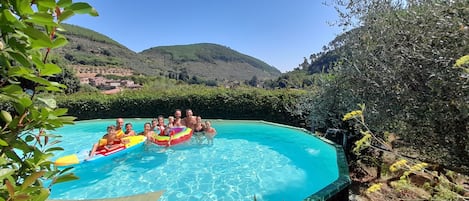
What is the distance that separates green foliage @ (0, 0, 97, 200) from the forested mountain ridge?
2769 inches

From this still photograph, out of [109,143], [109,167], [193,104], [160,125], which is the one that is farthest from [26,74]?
[193,104]

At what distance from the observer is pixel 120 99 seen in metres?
17.6

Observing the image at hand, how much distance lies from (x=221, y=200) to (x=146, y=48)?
412 feet

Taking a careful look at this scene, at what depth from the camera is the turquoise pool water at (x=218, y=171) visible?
22.7ft

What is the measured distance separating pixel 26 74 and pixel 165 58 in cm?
10919

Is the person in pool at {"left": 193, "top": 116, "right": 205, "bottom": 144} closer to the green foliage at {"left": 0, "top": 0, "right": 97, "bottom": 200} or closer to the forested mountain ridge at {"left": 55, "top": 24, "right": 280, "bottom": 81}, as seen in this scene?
the green foliage at {"left": 0, "top": 0, "right": 97, "bottom": 200}

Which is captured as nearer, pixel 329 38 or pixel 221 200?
pixel 221 200

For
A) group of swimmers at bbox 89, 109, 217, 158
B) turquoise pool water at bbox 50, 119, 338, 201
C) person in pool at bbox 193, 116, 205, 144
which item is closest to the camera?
turquoise pool water at bbox 50, 119, 338, 201

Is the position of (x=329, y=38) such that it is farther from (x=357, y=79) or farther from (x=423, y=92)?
(x=423, y=92)

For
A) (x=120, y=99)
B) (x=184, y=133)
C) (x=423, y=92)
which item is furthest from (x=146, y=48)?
(x=423, y=92)

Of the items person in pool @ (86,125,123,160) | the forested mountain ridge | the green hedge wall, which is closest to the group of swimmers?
person in pool @ (86,125,123,160)

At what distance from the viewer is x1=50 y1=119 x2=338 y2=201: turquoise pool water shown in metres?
6.91

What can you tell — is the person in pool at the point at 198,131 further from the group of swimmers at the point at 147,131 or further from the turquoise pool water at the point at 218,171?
the turquoise pool water at the point at 218,171

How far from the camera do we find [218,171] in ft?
27.2
